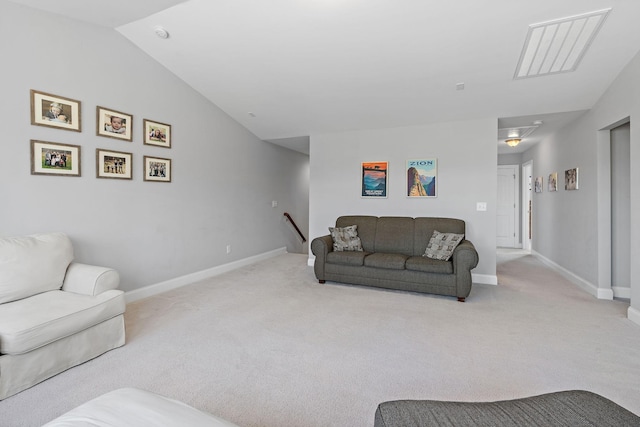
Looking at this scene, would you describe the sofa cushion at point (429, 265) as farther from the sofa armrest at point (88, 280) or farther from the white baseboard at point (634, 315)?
the sofa armrest at point (88, 280)

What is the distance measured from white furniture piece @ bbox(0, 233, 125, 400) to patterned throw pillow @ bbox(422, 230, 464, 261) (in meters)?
3.45

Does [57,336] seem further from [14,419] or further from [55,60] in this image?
[55,60]

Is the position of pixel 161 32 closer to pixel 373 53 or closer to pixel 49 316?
pixel 373 53

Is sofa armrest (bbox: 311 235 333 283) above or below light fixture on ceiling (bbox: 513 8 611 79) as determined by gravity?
below

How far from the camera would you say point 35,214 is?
9.23ft

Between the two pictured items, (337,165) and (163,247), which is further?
(337,165)

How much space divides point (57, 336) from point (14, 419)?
477mm

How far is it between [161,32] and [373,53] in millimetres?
2288

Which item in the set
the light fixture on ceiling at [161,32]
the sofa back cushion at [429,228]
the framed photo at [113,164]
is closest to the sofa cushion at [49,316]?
the framed photo at [113,164]

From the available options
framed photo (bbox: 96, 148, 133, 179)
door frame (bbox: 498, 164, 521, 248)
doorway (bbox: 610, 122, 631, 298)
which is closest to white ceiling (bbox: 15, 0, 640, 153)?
doorway (bbox: 610, 122, 631, 298)

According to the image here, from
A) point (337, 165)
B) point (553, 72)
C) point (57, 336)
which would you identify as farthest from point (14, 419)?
point (553, 72)

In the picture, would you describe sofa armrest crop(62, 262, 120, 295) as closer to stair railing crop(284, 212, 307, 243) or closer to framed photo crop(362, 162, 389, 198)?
framed photo crop(362, 162, 389, 198)

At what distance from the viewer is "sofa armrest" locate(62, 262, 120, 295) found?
99.3 inches

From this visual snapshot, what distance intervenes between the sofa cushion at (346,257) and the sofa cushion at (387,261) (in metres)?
0.09
